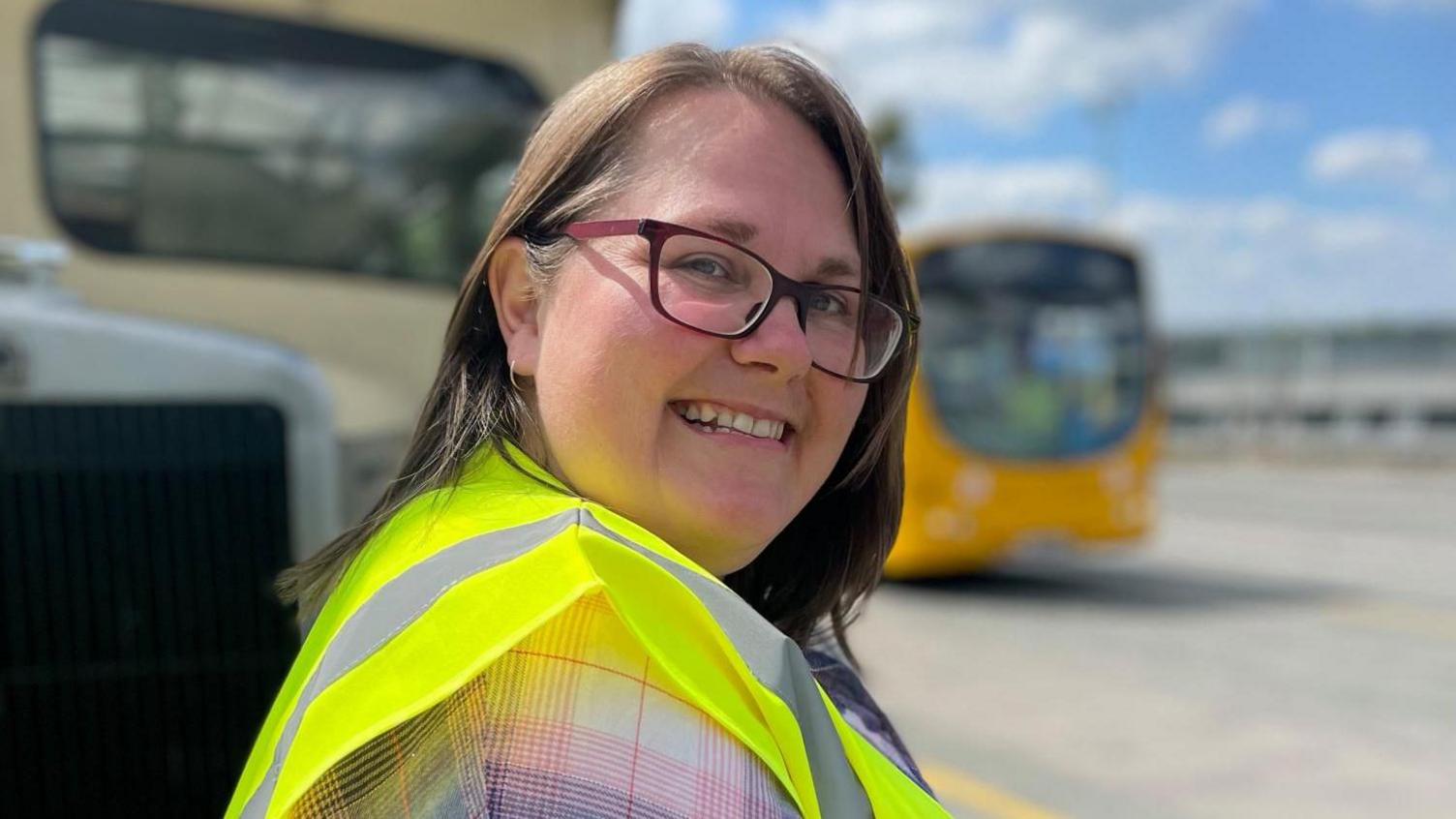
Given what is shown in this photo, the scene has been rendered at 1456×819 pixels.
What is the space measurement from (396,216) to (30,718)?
1.96 m

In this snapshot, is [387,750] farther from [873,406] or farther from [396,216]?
[396,216]

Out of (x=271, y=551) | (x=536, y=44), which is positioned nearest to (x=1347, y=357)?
(x=536, y=44)

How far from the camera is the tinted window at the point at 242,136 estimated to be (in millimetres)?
3391

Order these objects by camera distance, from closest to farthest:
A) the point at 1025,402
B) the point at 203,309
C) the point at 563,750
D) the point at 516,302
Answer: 1. the point at 563,750
2. the point at 516,302
3. the point at 203,309
4. the point at 1025,402

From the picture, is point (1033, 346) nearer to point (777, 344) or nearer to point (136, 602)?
point (136, 602)

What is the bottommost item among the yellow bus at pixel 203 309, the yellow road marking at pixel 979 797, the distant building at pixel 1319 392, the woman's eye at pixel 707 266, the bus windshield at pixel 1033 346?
the distant building at pixel 1319 392

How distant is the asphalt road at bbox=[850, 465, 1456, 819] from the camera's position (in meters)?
4.76

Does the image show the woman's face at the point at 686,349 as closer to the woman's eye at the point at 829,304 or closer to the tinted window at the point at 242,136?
the woman's eye at the point at 829,304

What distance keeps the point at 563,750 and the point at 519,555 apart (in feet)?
0.47

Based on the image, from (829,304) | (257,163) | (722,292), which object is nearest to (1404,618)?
(257,163)

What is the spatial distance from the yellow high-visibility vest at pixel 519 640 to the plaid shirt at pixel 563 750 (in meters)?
0.02

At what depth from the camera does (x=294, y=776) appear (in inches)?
34.9

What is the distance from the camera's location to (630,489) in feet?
3.75

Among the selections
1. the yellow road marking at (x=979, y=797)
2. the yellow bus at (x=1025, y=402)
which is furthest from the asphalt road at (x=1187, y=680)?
the yellow bus at (x=1025, y=402)
